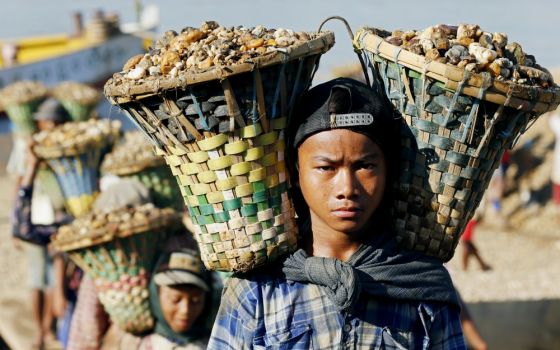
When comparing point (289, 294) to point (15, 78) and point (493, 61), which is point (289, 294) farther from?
point (15, 78)

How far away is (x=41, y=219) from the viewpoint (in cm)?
675

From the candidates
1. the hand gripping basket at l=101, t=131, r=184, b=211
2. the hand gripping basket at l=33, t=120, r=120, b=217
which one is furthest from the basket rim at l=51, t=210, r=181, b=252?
the hand gripping basket at l=33, t=120, r=120, b=217

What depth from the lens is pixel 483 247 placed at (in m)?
11.1

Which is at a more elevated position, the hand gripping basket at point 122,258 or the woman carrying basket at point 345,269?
the woman carrying basket at point 345,269

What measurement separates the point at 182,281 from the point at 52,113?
3844mm

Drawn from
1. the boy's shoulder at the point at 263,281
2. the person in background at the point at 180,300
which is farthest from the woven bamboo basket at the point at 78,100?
the boy's shoulder at the point at 263,281

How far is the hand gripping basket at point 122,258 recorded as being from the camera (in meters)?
4.29

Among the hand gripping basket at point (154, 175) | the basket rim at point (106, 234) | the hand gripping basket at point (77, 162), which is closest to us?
the basket rim at point (106, 234)

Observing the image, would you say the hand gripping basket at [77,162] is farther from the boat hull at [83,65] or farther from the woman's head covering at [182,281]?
the boat hull at [83,65]

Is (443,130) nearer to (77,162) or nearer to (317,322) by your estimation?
(317,322)

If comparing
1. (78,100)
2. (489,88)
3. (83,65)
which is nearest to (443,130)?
(489,88)

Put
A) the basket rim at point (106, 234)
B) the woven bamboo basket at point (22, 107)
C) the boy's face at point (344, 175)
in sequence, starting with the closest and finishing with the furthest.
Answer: the boy's face at point (344, 175) < the basket rim at point (106, 234) < the woven bamboo basket at point (22, 107)

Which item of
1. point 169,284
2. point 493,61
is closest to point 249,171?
point 493,61

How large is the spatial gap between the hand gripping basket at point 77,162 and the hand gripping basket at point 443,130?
3.67 m
